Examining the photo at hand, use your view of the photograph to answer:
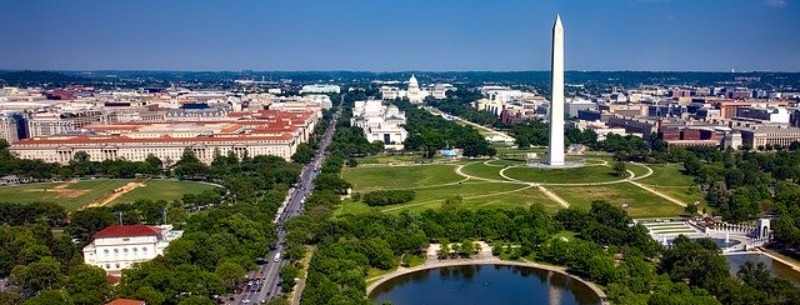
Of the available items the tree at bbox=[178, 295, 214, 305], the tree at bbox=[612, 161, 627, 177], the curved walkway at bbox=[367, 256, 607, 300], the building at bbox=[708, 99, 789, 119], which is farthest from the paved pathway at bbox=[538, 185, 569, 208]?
the building at bbox=[708, 99, 789, 119]

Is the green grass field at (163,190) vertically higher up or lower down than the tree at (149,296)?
lower down

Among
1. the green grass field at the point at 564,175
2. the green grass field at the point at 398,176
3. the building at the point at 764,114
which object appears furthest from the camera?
the building at the point at 764,114

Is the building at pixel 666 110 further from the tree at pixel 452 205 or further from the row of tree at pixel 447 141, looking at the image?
the tree at pixel 452 205

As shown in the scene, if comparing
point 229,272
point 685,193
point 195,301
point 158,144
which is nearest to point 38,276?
point 229,272

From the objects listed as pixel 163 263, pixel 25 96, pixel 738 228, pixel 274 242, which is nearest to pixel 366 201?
pixel 274 242

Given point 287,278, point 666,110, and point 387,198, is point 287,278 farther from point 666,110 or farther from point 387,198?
point 666,110

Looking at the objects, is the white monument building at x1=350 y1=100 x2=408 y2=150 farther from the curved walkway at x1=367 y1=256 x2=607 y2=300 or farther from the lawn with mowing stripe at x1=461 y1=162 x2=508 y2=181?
the curved walkway at x1=367 y1=256 x2=607 y2=300

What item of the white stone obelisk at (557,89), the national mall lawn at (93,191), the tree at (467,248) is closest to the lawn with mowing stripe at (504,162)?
the white stone obelisk at (557,89)

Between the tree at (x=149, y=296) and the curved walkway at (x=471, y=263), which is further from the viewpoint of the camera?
the curved walkway at (x=471, y=263)
